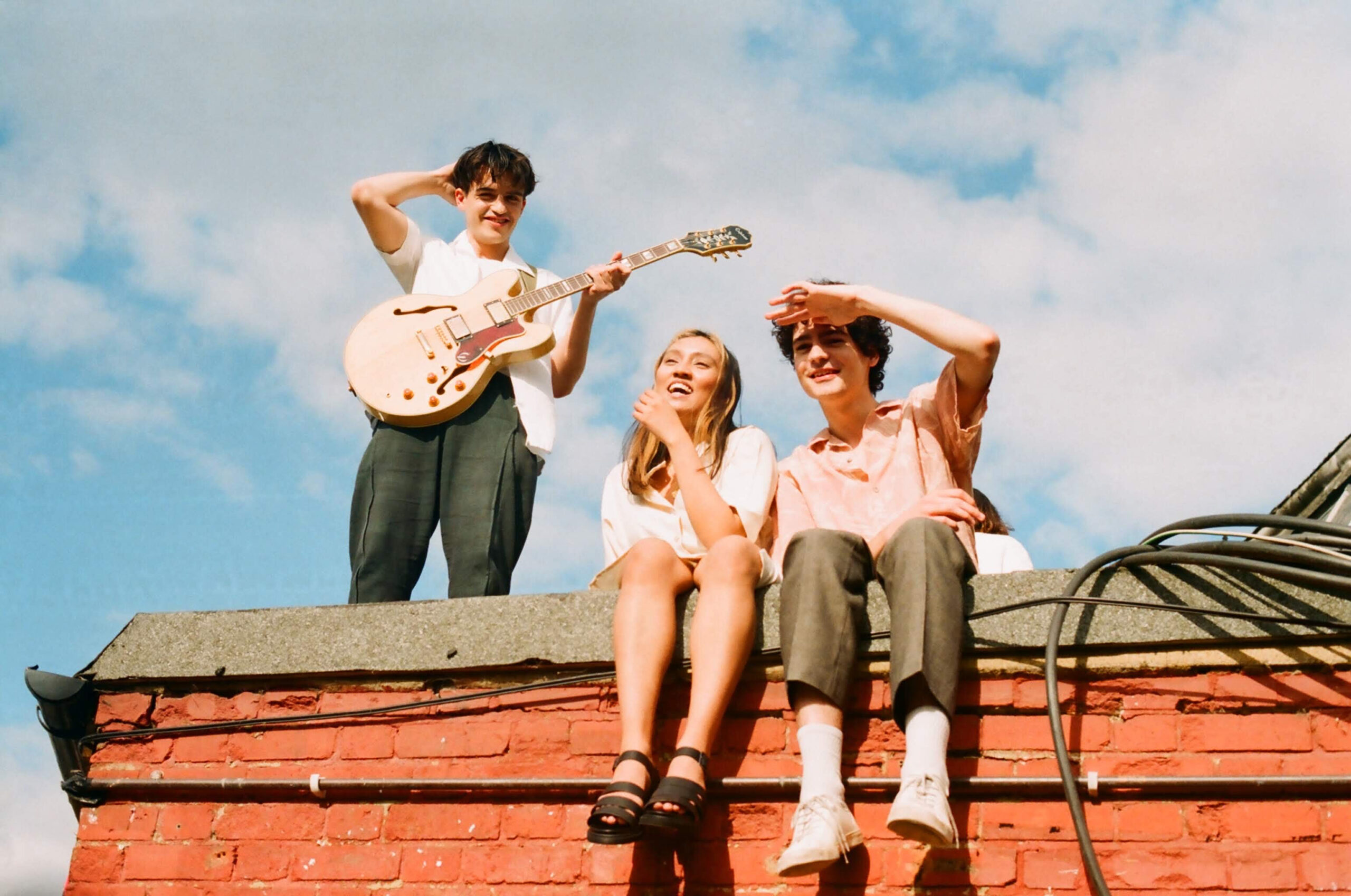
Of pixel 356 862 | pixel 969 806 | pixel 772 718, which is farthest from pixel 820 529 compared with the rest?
pixel 356 862

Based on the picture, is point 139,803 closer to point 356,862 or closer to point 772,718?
point 356,862

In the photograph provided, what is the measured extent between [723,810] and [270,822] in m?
1.30

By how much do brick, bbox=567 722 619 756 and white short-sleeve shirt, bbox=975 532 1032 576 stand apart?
3.85ft

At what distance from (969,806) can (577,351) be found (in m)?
2.38

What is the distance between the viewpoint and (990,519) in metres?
5.35

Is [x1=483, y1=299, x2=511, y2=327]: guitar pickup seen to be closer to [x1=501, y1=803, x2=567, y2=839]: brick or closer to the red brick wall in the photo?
the red brick wall

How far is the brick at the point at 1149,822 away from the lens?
11.4 ft

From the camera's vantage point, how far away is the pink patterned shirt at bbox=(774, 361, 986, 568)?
428 centimetres

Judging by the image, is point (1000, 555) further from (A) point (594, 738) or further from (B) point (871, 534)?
(A) point (594, 738)

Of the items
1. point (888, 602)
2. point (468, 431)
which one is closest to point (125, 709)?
point (468, 431)

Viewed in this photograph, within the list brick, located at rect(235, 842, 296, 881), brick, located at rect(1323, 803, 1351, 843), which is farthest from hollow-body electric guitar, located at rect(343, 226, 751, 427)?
brick, located at rect(1323, 803, 1351, 843)

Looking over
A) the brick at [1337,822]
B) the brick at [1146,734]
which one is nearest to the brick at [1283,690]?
the brick at [1146,734]

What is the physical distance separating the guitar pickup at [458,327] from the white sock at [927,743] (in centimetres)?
237

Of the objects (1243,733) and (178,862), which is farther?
(178,862)
